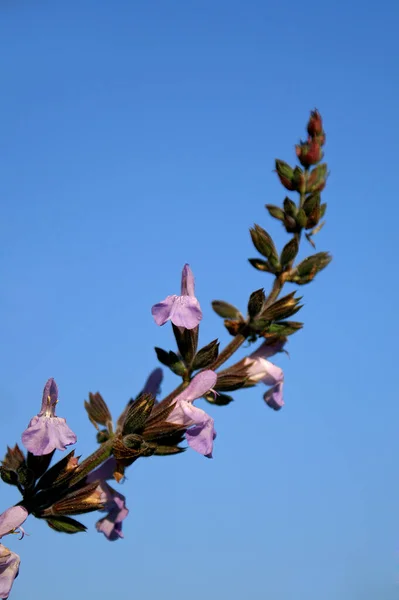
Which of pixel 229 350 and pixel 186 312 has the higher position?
pixel 186 312

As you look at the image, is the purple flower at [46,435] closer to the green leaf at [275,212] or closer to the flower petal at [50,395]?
the flower petal at [50,395]

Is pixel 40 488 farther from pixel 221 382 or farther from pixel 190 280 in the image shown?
pixel 190 280

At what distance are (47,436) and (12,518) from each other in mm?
343

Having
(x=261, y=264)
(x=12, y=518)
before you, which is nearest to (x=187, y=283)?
(x=261, y=264)

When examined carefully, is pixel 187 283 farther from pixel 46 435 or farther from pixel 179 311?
pixel 46 435

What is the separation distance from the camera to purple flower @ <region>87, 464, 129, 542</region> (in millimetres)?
3305

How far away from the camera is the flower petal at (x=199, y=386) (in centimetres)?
302

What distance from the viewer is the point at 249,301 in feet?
10.2

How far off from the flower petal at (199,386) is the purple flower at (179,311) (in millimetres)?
219

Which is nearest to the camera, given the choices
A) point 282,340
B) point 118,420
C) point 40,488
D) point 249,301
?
point 40,488

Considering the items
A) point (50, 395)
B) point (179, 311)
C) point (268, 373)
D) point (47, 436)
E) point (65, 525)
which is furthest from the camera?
point (268, 373)

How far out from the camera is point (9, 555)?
2.89 metres

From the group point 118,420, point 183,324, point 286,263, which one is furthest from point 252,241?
point 118,420

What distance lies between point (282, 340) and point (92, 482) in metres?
1.09
